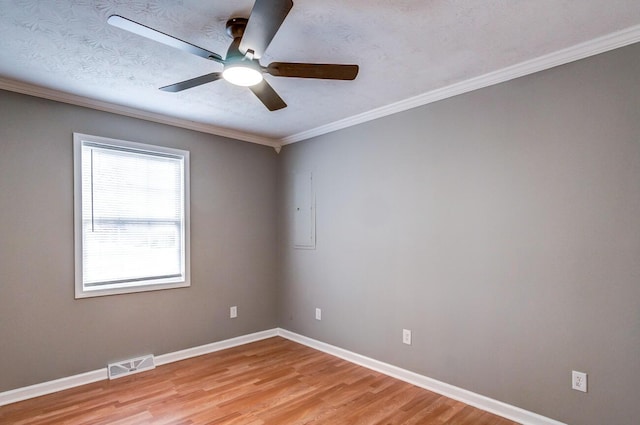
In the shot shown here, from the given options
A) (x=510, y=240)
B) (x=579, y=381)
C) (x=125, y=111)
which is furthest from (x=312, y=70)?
(x=579, y=381)

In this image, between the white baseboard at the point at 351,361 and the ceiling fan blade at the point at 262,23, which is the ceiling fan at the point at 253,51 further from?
the white baseboard at the point at 351,361

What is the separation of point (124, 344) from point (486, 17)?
12.4 feet

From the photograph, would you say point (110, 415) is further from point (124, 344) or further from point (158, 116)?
point (158, 116)

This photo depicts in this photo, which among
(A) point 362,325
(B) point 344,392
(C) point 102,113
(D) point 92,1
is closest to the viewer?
(D) point 92,1

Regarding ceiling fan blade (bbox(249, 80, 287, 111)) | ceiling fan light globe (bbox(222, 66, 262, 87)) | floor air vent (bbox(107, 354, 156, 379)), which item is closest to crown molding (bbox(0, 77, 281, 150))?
ceiling fan blade (bbox(249, 80, 287, 111))

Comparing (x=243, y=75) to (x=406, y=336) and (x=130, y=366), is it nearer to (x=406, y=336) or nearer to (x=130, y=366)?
(x=406, y=336)

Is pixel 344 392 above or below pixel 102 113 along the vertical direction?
below

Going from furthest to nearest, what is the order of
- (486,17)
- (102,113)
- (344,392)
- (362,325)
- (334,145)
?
(334,145) < (362,325) < (102,113) < (344,392) < (486,17)

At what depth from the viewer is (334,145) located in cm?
376

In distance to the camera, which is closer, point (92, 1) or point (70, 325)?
point (92, 1)

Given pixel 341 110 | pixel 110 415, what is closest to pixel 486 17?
pixel 341 110

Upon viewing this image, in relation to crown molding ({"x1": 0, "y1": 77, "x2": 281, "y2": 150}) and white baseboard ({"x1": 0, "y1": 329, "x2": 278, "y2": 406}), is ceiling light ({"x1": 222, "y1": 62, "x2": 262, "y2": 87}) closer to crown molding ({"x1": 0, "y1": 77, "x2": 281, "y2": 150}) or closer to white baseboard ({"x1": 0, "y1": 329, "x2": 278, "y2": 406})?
crown molding ({"x1": 0, "y1": 77, "x2": 281, "y2": 150})

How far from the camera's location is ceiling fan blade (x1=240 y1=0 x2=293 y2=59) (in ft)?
4.58

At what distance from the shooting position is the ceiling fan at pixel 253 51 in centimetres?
147
